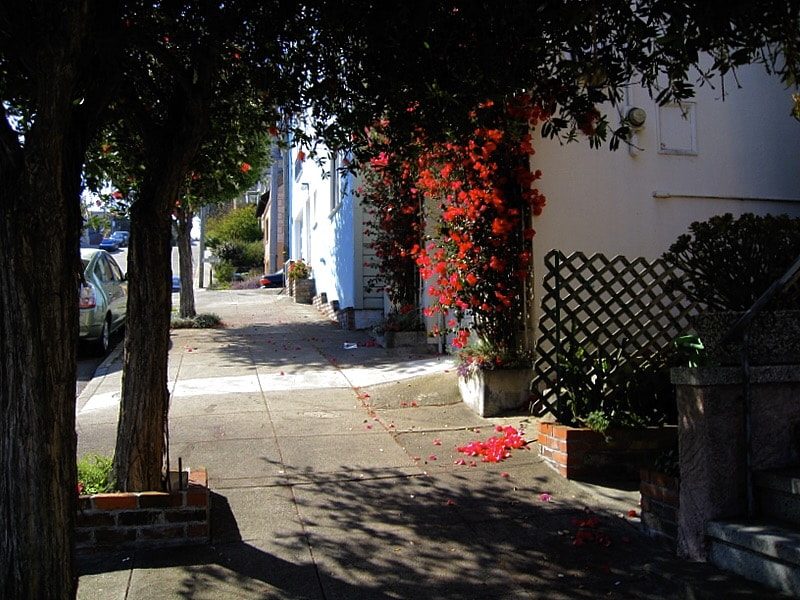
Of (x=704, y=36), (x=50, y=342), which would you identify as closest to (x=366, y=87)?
(x=704, y=36)

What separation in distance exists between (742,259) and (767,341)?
56 cm

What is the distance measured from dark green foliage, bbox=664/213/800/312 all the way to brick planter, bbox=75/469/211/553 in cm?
317

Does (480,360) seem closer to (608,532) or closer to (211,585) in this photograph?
(608,532)

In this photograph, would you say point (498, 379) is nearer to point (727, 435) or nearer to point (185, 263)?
point (727, 435)

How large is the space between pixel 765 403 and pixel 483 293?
12.3 feet

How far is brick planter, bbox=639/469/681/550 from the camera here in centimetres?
419

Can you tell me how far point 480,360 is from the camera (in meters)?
7.20

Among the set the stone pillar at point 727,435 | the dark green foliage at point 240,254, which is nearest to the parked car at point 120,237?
the dark green foliage at point 240,254

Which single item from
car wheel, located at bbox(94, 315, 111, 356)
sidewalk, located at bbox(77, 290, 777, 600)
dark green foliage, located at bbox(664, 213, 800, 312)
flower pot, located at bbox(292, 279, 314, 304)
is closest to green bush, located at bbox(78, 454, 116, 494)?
sidewalk, located at bbox(77, 290, 777, 600)

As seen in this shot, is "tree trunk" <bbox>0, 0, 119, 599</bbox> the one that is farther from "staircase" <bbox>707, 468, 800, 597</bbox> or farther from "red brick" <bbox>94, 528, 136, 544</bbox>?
"staircase" <bbox>707, 468, 800, 597</bbox>

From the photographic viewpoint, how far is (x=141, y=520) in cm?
422

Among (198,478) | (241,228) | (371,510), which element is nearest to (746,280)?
(371,510)

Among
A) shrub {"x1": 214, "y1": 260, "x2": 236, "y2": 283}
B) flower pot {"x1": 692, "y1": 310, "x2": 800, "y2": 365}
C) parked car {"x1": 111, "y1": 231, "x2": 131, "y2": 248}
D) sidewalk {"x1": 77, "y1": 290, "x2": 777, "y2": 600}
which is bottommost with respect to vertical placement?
sidewalk {"x1": 77, "y1": 290, "x2": 777, "y2": 600}

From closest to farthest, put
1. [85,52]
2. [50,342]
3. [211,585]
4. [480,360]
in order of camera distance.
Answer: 1. [50,342]
2. [85,52]
3. [211,585]
4. [480,360]
